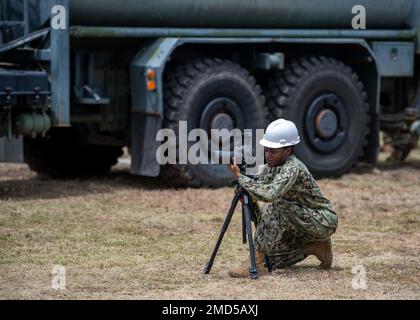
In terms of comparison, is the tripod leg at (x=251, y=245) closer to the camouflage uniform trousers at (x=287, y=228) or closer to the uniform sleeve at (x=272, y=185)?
the uniform sleeve at (x=272, y=185)

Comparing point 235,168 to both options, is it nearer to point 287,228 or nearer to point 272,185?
point 272,185

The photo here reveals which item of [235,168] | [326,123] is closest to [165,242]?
[235,168]

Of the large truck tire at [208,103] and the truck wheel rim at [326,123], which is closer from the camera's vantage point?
the large truck tire at [208,103]

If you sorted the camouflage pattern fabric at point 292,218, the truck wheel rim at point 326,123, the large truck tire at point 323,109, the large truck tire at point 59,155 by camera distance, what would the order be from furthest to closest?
1. the large truck tire at point 59,155
2. the truck wheel rim at point 326,123
3. the large truck tire at point 323,109
4. the camouflage pattern fabric at point 292,218

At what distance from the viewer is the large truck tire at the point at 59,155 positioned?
1327 cm

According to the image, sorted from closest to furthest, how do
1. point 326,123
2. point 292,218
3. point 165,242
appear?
point 292,218 → point 165,242 → point 326,123

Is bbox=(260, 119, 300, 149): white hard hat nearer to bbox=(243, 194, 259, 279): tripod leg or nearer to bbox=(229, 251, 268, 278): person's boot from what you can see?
bbox=(243, 194, 259, 279): tripod leg

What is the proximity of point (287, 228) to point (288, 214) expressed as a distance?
0.10 meters

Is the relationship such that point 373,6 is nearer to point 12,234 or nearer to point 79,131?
point 79,131

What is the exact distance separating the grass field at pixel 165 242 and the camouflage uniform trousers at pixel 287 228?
0.15 metres

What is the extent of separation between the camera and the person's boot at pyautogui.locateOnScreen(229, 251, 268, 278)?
771 centimetres

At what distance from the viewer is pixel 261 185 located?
24.9ft

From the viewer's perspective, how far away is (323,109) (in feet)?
43.7

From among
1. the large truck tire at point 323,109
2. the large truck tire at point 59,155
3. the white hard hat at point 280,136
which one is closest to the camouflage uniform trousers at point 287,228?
the white hard hat at point 280,136
